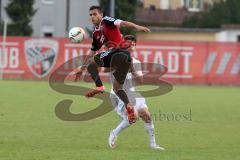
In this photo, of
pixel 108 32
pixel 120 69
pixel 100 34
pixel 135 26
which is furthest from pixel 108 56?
pixel 135 26

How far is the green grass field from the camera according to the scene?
38.5ft

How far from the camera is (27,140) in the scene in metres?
13.5

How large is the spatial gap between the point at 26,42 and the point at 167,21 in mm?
28666

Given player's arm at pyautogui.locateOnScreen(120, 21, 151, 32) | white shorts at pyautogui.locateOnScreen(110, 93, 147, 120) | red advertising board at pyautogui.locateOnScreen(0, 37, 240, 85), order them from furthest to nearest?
1. red advertising board at pyautogui.locateOnScreen(0, 37, 240, 85)
2. white shorts at pyautogui.locateOnScreen(110, 93, 147, 120)
3. player's arm at pyautogui.locateOnScreen(120, 21, 151, 32)

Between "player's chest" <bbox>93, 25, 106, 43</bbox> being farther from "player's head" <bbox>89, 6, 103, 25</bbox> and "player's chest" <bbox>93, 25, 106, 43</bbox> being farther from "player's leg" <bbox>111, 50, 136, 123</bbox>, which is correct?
"player's leg" <bbox>111, 50, 136, 123</bbox>

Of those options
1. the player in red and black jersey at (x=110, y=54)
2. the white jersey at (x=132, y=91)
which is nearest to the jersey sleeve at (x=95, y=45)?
the player in red and black jersey at (x=110, y=54)

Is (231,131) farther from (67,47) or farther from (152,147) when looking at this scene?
(67,47)

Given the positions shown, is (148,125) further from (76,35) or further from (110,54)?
(76,35)

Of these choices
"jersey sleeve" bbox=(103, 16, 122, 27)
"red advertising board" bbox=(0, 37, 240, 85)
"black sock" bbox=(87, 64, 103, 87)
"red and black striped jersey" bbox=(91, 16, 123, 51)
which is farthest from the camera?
"red advertising board" bbox=(0, 37, 240, 85)

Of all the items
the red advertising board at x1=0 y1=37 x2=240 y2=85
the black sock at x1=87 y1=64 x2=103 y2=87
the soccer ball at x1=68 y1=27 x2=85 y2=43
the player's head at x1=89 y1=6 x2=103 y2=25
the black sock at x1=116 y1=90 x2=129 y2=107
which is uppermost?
the player's head at x1=89 y1=6 x2=103 y2=25

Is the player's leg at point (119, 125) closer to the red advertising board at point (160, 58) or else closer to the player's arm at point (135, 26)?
the player's arm at point (135, 26)

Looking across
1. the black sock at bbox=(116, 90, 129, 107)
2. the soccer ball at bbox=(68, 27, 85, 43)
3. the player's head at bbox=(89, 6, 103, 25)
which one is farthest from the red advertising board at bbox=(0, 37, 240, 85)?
the player's head at bbox=(89, 6, 103, 25)

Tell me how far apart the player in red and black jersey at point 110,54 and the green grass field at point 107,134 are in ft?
3.18

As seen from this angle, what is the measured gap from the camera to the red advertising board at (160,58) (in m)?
38.5
